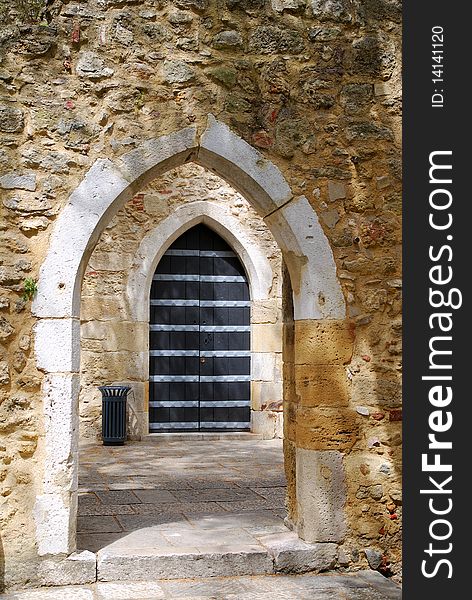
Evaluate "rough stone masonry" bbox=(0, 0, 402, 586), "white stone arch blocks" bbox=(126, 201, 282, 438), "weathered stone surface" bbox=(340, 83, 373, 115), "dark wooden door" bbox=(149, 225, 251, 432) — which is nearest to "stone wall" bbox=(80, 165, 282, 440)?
"white stone arch blocks" bbox=(126, 201, 282, 438)

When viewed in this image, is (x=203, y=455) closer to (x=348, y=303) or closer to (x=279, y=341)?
→ (x=279, y=341)

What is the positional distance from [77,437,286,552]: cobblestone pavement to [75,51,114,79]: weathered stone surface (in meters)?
2.55

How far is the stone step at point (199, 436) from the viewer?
9.57 metres

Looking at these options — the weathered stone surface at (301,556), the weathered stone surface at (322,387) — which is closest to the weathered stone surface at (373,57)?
the weathered stone surface at (322,387)

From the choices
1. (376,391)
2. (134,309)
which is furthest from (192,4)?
(134,309)

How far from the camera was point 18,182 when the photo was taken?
4.36 metres

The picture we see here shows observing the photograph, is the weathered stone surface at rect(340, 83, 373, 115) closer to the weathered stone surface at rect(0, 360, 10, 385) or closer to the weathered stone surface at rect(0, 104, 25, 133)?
the weathered stone surface at rect(0, 104, 25, 133)

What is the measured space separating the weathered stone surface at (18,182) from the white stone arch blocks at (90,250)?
215 mm

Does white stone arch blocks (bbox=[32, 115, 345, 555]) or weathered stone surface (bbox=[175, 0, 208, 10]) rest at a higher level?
weathered stone surface (bbox=[175, 0, 208, 10])

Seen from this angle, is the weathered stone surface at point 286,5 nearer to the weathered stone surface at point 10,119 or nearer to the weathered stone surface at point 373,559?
the weathered stone surface at point 10,119

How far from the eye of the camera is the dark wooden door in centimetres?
998

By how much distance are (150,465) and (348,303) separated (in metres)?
3.60

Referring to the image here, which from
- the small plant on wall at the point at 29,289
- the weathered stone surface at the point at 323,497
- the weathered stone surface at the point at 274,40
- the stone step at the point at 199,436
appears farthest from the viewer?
the stone step at the point at 199,436

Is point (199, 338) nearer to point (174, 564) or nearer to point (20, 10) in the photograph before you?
point (174, 564)
